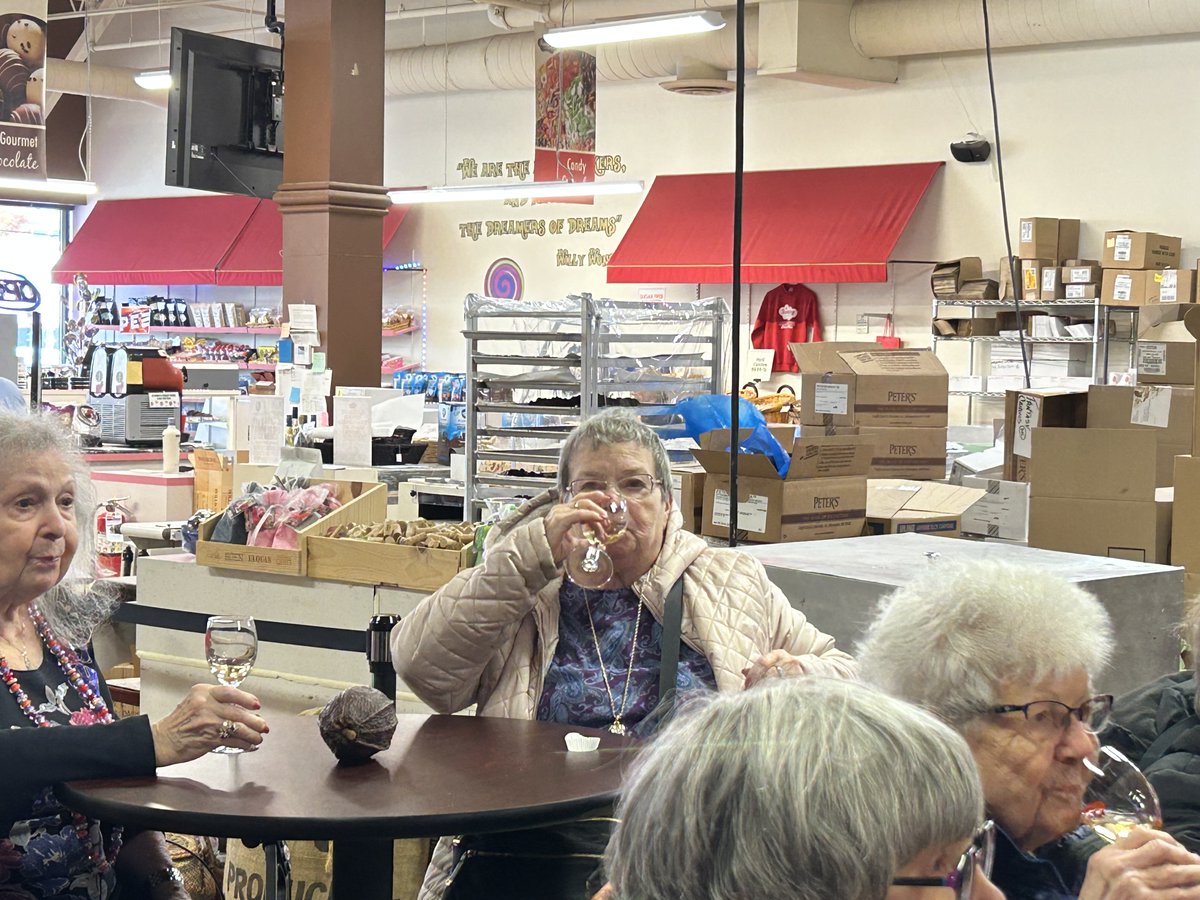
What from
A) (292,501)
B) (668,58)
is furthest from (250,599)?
(668,58)

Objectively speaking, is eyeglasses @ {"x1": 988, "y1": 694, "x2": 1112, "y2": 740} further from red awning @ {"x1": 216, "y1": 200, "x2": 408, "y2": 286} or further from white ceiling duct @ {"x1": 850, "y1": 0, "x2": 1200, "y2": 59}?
red awning @ {"x1": 216, "y1": 200, "x2": 408, "y2": 286}

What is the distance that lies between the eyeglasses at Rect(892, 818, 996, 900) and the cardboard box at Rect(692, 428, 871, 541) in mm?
2929

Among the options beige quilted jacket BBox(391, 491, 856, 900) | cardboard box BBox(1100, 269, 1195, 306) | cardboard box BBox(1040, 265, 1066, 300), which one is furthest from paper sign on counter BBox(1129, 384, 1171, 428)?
cardboard box BBox(1040, 265, 1066, 300)

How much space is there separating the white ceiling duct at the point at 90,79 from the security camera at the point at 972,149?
9.21m

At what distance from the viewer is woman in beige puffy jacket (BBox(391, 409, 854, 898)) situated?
281 cm

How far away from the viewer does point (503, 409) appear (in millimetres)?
6941

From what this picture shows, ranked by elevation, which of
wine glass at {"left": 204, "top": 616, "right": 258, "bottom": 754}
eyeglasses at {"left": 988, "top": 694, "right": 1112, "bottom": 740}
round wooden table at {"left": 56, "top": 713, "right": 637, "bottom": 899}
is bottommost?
round wooden table at {"left": 56, "top": 713, "right": 637, "bottom": 899}

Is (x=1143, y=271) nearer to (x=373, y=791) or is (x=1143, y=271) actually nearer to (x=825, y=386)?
(x=825, y=386)

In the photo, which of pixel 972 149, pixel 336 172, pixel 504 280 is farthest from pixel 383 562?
pixel 504 280

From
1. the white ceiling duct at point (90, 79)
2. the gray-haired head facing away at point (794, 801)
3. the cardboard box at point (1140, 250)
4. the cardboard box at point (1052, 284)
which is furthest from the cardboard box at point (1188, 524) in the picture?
the white ceiling duct at point (90, 79)

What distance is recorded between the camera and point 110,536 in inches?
242

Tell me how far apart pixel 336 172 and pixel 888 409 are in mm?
5172

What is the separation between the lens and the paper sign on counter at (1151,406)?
14.8 ft

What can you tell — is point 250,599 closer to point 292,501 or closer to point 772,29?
point 292,501
